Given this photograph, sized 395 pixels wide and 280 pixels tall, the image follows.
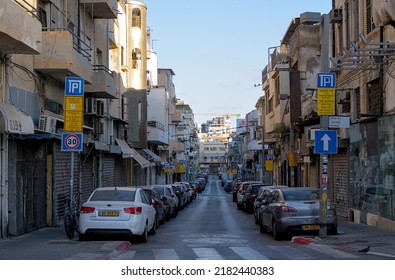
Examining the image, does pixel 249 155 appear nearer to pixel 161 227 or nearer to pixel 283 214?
pixel 161 227

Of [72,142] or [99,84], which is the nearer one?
[72,142]

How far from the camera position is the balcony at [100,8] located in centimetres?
2578

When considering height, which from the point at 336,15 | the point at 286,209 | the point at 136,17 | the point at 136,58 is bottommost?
the point at 286,209

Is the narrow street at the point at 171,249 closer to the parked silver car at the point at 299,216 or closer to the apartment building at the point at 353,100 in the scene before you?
the parked silver car at the point at 299,216

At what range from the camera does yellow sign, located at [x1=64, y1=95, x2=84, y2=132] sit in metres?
16.5

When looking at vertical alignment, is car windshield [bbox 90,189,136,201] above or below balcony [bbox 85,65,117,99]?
below

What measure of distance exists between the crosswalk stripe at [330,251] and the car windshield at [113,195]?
5075 mm

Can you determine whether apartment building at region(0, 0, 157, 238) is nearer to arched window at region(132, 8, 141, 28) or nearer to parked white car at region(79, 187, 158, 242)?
parked white car at region(79, 187, 158, 242)

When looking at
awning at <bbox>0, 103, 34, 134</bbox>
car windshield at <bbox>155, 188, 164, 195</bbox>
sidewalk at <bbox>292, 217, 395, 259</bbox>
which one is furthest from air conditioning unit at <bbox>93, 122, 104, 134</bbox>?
sidewalk at <bbox>292, 217, 395, 259</bbox>

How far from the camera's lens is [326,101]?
666 inches

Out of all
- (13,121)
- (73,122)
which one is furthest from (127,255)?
(73,122)

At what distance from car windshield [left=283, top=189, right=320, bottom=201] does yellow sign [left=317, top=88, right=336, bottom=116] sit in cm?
277

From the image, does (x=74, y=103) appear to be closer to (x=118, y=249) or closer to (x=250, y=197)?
(x=118, y=249)

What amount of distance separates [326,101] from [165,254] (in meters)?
6.64
